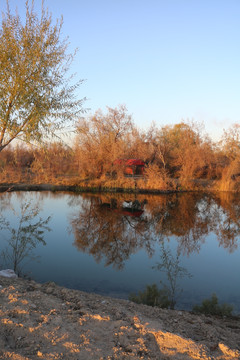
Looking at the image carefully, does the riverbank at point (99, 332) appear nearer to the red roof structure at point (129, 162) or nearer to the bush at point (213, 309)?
the bush at point (213, 309)

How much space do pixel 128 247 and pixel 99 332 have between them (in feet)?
26.0

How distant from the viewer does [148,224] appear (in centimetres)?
1606

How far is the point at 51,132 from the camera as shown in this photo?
917cm

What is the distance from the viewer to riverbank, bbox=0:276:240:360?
140 inches

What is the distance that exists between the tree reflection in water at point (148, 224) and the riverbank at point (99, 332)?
4.59m

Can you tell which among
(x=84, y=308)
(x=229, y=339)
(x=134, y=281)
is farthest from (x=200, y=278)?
(x=84, y=308)

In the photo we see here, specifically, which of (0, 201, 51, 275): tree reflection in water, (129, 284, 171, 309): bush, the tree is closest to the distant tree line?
the tree

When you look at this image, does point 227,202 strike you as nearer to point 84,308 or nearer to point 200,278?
point 200,278

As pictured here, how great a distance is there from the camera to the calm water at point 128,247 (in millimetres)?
8422

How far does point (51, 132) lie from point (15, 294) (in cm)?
541

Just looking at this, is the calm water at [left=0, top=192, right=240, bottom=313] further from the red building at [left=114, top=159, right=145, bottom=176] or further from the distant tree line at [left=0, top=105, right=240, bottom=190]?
the red building at [left=114, top=159, right=145, bottom=176]

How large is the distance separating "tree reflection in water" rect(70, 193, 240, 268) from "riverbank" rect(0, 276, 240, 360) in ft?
15.1

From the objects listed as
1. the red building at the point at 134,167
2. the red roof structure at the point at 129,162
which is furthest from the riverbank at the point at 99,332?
the red building at the point at 134,167

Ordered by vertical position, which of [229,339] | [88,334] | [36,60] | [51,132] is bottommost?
[229,339]
